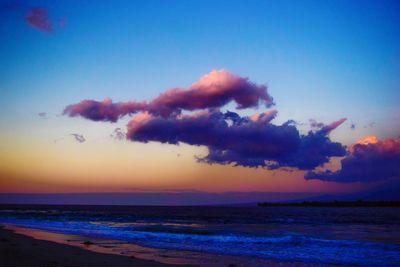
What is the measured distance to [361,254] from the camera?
77.1ft

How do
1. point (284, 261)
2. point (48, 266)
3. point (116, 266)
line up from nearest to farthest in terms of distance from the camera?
point (48, 266) < point (116, 266) < point (284, 261)

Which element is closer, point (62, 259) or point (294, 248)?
point (62, 259)

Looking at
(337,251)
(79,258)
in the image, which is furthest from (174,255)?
(337,251)

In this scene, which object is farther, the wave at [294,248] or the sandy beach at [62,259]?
the wave at [294,248]

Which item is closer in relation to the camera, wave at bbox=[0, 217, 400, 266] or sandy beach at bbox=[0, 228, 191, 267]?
sandy beach at bbox=[0, 228, 191, 267]

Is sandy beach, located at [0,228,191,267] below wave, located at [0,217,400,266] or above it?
above

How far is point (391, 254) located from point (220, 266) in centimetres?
1115

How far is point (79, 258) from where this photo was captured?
1900 centimetres

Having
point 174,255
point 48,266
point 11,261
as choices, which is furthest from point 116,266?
point 174,255

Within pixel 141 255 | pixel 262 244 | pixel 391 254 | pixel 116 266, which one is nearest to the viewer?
pixel 116 266

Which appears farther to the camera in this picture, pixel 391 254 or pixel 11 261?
pixel 391 254

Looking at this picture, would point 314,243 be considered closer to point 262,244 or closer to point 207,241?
point 262,244

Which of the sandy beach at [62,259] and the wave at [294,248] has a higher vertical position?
the sandy beach at [62,259]

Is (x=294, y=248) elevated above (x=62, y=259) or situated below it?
below
